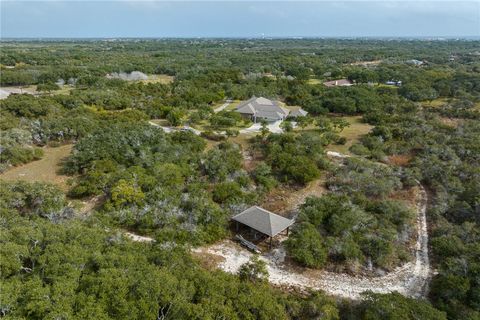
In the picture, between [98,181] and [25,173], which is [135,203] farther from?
[25,173]

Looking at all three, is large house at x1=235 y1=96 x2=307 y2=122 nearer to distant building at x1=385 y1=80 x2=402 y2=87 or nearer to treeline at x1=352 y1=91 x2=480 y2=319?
treeline at x1=352 y1=91 x2=480 y2=319

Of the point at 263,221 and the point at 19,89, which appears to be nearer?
the point at 263,221

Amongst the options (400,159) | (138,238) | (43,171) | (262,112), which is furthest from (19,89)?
(400,159)

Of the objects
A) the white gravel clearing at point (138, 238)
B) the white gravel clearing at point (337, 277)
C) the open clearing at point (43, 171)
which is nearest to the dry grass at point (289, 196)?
the white gravel clearing at point (337, 277)

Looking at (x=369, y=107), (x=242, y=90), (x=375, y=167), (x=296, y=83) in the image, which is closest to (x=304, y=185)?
(x=375, y=167)

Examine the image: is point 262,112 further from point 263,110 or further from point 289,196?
point 289,196

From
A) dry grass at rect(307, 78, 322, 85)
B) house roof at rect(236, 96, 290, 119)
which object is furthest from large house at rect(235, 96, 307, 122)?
dry grass at rect(307, 78, 322, 85)
